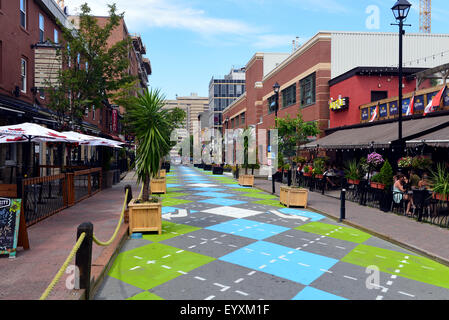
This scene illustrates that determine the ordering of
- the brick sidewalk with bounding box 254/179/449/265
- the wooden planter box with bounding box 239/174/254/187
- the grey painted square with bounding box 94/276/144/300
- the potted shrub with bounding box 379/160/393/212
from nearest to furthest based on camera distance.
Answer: the grey painted square with bounding box 94/276/144/300, the brick sidewalk with bounding box 254/179/449/265, the potted shrub with bounding box 379/160/393/212, the wooden planter box with bounding box 239/174/254/187

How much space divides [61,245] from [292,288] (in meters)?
5.08

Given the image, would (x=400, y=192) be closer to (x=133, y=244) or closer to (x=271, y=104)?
(x=133, y=244)

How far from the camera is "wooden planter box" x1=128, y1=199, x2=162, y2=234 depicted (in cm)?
962

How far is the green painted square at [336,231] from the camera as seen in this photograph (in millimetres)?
9773

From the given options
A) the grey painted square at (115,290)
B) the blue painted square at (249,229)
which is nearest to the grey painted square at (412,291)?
the blue painted square at (249,229)

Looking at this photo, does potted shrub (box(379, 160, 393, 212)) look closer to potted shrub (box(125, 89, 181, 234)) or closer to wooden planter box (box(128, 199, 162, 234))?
potted shrub (box(125, 89, 181, 234))

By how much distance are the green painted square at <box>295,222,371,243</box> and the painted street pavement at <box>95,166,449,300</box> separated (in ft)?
0.09

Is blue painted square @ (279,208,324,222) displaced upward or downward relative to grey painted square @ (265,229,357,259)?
downward

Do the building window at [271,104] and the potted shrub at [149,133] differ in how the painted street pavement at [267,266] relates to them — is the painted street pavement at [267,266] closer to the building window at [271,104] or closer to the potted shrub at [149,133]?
the potted shrub at [149,133]

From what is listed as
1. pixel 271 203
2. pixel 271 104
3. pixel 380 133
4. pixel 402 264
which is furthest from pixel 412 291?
pixel 271 104

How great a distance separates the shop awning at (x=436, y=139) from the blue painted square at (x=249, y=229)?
724 centimetres

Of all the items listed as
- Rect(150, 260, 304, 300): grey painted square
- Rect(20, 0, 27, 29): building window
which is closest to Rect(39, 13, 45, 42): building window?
Rect(20, 0, 27, 29): building window

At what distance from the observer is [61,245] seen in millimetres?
7816
